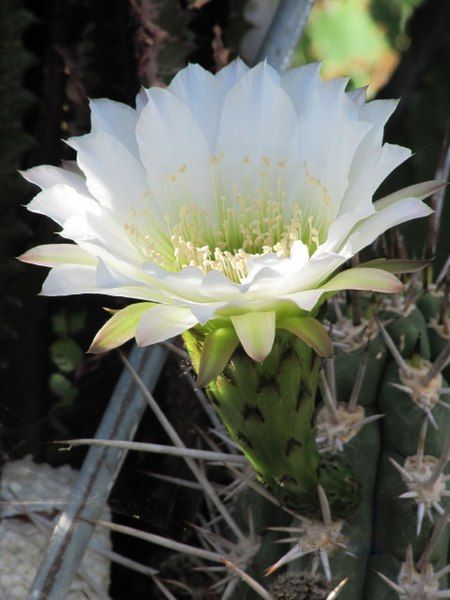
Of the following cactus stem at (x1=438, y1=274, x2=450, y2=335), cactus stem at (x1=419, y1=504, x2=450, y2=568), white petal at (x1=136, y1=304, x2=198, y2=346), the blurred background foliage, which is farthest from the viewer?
the blurred background foliage

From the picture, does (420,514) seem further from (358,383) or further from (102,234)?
(102,234)

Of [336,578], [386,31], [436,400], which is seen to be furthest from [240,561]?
[386,31]

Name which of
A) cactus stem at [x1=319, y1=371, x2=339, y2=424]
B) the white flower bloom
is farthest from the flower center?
cactus stem at [x1=319, y1=371, x2=339, y2=424]

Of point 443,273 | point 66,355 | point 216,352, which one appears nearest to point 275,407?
point 216,352

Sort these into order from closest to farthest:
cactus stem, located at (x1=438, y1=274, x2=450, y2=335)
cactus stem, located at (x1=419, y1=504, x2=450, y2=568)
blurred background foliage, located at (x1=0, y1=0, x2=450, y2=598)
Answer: cactus stem, located at (x1=419, y1=504, x2=450, y2=568) → cactus stem, located at (x1=438, y1=274, x2=450, y2=335) → blurred background foliage, located at (x1=0, y1=0, x2=450, y2=598)

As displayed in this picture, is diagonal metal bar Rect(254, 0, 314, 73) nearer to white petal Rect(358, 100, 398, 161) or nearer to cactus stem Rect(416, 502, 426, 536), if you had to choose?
white petal Rect(358, 100, 398, 161)

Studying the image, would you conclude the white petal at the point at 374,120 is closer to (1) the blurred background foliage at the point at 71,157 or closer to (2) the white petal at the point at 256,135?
(2) the white petal at the point at 256,135

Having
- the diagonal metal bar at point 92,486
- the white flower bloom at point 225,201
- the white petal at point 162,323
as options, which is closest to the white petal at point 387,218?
the white flower bloom at point 225,201
